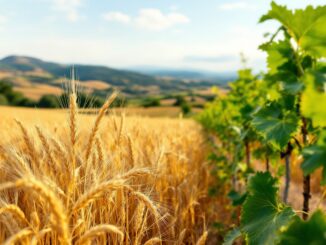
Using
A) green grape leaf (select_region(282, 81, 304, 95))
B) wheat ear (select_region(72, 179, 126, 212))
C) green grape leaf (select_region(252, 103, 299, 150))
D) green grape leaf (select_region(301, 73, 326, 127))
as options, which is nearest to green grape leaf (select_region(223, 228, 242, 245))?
green grape leaf (select_region(252, 103, 299, 150))

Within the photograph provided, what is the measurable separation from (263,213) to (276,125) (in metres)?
0.50

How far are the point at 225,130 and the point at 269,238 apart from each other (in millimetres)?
4870

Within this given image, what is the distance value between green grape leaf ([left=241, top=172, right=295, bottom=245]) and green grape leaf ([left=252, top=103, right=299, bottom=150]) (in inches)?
7.5

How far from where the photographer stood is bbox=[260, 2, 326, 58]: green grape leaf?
69.9 inches

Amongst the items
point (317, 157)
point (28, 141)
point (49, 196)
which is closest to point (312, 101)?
point (317, 157)

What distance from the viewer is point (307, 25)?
5.94 feet

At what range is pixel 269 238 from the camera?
1.37m

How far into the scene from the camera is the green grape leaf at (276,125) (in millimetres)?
1769

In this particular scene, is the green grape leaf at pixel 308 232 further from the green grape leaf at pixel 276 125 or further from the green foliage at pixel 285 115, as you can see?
the green grape leaf at pixel 276 125

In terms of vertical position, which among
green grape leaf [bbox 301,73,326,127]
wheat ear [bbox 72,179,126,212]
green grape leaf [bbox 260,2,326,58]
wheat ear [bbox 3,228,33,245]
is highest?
green grape leaf [bbox 260,2,326,58]

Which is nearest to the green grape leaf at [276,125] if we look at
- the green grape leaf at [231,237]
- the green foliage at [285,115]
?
the green foliage at [285,115]

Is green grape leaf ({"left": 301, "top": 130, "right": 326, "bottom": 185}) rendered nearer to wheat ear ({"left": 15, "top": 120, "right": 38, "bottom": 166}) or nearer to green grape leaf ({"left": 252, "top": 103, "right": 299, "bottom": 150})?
green grape leaf ({"left": 252, "top": 103, "right": 299, "bottom": 150})

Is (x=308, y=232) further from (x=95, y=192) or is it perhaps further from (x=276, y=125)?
(x=276, y=125)

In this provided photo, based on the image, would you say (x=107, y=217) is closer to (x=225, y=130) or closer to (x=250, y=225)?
(x=250, y=225)
